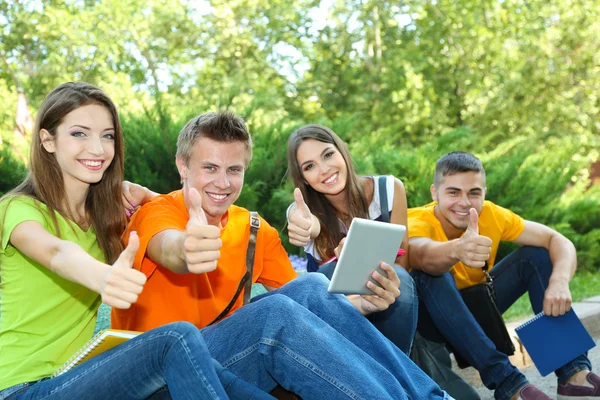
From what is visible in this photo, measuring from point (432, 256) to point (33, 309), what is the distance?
5.95 ft

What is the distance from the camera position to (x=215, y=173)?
2.90m

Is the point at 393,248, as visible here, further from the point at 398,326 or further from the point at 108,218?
the point at 108,218

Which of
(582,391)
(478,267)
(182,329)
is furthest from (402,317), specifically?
(182,329)

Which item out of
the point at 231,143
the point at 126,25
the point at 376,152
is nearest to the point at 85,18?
the point at 126,25

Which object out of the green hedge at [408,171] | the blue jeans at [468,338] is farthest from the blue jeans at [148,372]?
the green hedge at [408,171]

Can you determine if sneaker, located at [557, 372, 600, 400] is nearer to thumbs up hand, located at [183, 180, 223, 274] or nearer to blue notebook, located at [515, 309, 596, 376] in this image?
blue notebook, located at [515, 309, 596, 376]

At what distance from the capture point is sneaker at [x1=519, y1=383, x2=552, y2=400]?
3.31 metres

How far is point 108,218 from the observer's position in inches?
106

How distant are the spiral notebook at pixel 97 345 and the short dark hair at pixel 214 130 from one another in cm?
96

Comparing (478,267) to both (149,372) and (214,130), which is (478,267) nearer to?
(214,130)

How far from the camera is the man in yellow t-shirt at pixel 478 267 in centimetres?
338

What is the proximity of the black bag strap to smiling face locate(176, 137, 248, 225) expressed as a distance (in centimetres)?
14

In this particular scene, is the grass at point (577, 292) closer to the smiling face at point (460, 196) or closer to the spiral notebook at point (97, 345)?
the smiling face at point (460, 196)

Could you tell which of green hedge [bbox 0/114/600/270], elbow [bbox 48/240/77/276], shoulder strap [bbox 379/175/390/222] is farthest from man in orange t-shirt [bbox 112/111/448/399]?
green hedge [bbox 0/114/600/270]
